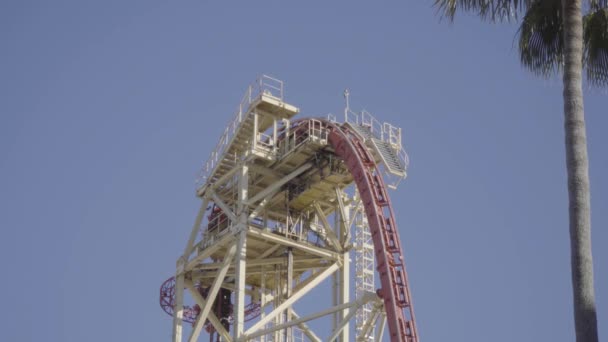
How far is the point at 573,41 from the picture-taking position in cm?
2267

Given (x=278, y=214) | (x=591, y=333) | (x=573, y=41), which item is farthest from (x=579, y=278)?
(x=278, y=214)

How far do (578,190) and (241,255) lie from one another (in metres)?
23.7

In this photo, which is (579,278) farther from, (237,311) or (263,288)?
(263,288)

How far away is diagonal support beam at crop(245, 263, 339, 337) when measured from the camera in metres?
43.5

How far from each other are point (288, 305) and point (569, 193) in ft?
79.6

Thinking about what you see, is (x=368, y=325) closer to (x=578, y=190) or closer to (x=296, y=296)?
(x=296, y=296)

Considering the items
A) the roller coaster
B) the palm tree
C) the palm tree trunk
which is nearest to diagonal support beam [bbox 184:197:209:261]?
the roller coaster

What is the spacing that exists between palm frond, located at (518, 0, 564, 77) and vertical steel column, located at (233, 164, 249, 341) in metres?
19.4

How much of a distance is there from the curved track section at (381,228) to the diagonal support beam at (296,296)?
3.85 metres

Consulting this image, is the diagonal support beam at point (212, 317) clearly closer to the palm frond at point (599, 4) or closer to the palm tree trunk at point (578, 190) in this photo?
the palm frond at point (599, 4)

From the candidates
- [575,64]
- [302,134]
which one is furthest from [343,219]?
[575,64]

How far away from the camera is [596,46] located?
25906 mm

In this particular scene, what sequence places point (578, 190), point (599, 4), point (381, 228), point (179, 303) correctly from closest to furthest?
1. point (578, 190)
2. point (599, 4)
3. point (381, 228)
4. point (179, 303)

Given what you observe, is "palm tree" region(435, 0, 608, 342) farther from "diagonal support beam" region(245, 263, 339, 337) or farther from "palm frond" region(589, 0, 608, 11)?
"diagonal support beam" region(245, 263, 339, 337)
